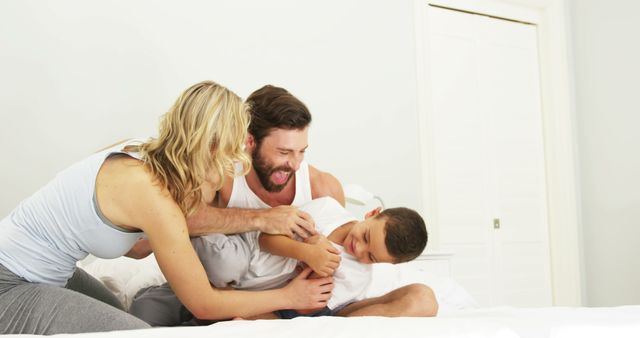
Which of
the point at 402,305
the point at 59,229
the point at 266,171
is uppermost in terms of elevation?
the point at 266,171

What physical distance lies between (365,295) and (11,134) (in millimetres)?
1630

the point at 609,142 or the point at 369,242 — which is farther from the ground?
the point at 609,142

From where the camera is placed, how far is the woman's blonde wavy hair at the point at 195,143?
138 cm

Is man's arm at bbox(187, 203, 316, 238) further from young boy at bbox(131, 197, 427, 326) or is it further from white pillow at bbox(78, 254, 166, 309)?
white pillow at bbox(78, 254, 166, 309)

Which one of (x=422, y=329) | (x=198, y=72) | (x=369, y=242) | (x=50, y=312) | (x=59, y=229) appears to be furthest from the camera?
(x=198, y=72)

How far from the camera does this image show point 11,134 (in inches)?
98.0

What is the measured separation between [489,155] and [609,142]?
75 centimetres

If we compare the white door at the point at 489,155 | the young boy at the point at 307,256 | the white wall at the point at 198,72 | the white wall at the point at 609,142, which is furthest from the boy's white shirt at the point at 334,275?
the white wall at the point at 609,142

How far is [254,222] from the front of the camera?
1697 millimetres

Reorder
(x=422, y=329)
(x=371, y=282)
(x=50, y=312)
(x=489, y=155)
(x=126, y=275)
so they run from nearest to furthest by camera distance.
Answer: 1. (x=422, y=329)
2. (x=50, y=312)
3. (x=371, y=282)
4. (x=126, y=275)
5. (x=489, y=155)

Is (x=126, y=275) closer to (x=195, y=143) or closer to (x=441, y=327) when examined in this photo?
(x=195, y=143)

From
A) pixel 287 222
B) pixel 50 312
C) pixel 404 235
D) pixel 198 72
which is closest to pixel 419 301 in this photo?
pixel 404 235

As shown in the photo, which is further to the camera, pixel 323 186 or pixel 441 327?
pixel 323 186

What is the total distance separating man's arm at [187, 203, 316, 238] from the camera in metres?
1.66
